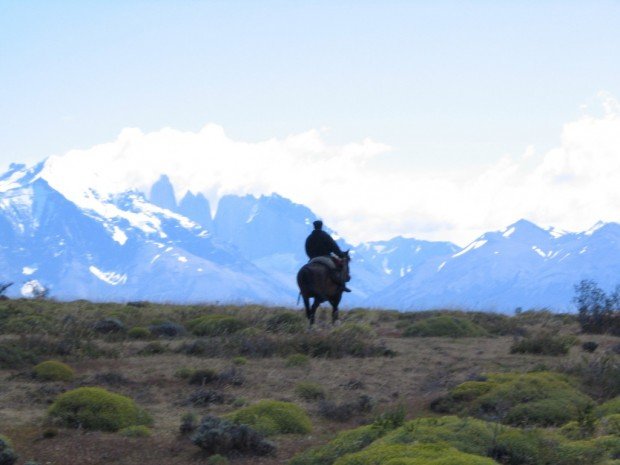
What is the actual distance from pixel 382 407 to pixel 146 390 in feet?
13.6

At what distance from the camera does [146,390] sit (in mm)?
18656

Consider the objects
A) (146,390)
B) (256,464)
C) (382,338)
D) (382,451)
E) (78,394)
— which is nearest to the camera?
(382,451)

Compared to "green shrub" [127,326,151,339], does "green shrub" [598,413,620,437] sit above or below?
below

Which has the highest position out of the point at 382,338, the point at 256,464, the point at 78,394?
the point at 382,338

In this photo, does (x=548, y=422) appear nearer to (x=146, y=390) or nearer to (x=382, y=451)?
(x=382, y=451)

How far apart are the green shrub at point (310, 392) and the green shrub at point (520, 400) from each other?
2.41 meters

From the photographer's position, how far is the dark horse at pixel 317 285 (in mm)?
27766

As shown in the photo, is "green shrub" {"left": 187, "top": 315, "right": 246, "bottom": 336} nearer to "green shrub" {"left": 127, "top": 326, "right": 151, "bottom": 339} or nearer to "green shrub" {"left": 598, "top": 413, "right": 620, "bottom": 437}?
"green shrub" {"left": 127, "top": 326, "right": 151, "bottom": 339}

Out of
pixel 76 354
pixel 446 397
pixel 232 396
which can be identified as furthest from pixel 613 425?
pixel 76 354

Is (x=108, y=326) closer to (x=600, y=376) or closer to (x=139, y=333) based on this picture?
(x=139, y=333)

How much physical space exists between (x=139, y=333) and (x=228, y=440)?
483 inches

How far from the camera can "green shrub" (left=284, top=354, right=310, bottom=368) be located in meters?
21.7

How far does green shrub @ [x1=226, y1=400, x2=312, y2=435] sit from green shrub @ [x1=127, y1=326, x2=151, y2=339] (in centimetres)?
1035

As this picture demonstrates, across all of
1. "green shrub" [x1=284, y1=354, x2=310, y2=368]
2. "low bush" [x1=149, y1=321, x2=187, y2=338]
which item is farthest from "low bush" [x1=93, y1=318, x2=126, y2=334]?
"green shrub" [x1=284, y1=354, x2=310, y2=368]
